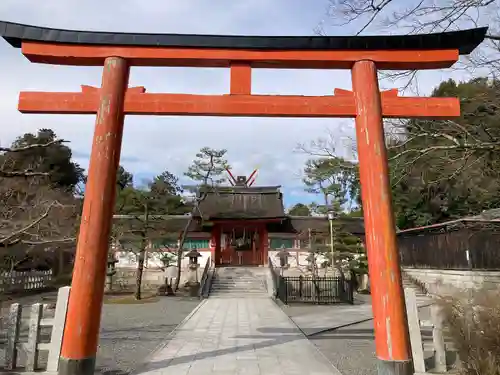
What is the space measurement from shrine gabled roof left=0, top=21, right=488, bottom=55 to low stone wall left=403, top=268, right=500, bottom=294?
10650 millimetres

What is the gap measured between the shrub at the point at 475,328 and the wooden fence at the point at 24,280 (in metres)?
19.0

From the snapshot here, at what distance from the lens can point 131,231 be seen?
2045cm

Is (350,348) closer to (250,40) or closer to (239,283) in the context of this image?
(250,40)

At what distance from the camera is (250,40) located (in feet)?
18.9

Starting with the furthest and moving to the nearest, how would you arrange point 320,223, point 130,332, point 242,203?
1. point 242,203
2. point 320,223
3. point 130,332

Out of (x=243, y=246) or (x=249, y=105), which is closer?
(x=249, y=105)

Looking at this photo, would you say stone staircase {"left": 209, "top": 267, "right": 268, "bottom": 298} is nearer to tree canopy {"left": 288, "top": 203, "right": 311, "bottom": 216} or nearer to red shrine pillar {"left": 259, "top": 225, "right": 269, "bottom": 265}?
red shrine pillar {"left": 259, "top": 225, "right": 269, "bottom": 265}

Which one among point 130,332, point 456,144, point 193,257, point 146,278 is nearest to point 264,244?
point 193,257

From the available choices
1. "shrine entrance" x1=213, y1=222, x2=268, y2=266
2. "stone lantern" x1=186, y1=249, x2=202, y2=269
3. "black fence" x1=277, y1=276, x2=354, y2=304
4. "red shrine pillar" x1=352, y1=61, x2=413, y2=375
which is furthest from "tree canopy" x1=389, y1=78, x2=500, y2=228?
"shrine entrance" x1=213, y1=222, x2=268, y2=266

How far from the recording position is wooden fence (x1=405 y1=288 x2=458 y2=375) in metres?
5.79

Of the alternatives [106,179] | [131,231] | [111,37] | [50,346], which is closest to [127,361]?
[50,346]

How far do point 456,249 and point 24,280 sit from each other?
22794 mm

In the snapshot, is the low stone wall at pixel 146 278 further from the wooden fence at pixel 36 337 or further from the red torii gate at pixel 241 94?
the red torii gate at pixel 241 94

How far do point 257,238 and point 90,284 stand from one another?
2343 cm
